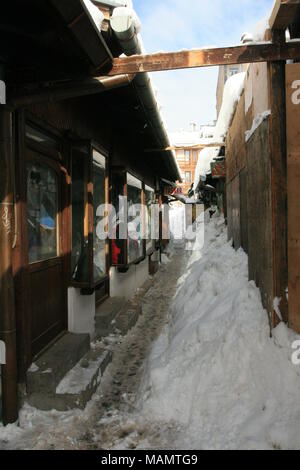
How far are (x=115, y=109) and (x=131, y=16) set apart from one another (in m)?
3.09

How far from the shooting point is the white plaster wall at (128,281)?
27.5 feet

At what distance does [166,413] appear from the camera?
380 centimetres

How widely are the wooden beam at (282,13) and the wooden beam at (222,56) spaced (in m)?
0.18

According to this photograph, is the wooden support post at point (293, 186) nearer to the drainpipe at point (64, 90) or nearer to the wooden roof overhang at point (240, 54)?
the wooden roof overhang at point (240, 54)

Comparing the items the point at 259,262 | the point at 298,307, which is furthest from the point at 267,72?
the point at 298,307

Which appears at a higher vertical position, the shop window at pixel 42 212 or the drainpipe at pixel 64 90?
the drainpipe at pixel 64 90

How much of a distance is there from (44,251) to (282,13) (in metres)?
3.92

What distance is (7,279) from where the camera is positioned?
3.71m

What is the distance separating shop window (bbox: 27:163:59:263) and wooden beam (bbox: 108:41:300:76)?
2004mm

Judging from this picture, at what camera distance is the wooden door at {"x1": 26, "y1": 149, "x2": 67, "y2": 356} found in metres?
4.48

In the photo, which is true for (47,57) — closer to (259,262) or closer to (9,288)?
(9,288)

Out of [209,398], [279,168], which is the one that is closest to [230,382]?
[209,398]

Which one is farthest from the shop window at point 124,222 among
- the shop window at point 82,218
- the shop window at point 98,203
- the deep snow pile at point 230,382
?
the deep snow pile at point 230,382

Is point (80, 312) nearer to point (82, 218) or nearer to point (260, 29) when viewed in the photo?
point (82, 218)
